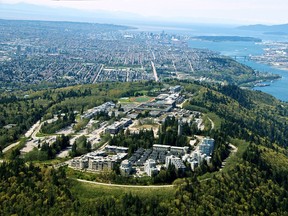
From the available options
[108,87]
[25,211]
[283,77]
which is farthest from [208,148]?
[283,77]

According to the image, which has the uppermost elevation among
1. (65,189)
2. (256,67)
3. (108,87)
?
(65,189)

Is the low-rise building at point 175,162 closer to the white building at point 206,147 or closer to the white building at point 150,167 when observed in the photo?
the white building at point 150,167

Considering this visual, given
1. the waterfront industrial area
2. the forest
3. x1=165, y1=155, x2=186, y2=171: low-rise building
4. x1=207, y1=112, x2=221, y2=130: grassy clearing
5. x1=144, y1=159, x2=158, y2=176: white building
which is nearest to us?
the forest

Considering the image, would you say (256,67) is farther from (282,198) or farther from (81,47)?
(282,198)

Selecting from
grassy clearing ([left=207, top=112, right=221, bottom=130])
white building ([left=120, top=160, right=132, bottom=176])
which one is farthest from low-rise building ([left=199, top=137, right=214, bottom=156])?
grassy clearing ([left=207, top=112, right=221, bottom=130])

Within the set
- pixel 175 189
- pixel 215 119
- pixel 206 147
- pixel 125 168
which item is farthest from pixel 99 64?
pixel 175 189

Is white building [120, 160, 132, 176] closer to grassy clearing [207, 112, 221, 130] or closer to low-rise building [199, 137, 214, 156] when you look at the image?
low-rise building [199, 137, 214, 156]

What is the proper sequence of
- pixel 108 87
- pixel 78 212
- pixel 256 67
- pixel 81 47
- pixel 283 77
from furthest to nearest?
1. pixel 81 47
2. pixel 256 67
3. pixel 283 77
4. pixel 108 87
5. pixel 78 212

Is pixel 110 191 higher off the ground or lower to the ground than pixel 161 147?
higher

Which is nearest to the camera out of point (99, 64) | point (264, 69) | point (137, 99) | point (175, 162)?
point (175, 162)

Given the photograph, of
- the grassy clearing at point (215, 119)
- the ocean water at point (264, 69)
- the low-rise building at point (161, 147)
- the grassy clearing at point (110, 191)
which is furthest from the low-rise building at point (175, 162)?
the ocean water at point (264, 69)

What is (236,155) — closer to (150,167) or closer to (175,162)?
(175,162)
